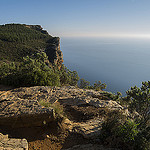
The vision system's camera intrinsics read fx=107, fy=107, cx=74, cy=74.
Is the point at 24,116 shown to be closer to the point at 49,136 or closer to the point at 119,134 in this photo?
the point at 49,136

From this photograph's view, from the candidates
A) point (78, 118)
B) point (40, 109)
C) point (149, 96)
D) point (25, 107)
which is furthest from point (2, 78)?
point (149, 96)

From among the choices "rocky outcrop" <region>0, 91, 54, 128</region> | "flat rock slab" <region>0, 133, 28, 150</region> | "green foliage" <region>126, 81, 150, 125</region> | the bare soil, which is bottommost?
"green foliage" <region>126, 81, 150, 125</region>

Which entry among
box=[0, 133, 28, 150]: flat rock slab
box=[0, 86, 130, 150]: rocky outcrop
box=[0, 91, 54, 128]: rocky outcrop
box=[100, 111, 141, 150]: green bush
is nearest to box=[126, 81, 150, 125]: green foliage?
box=[0, 86, 130, 150]: rocky outcrop

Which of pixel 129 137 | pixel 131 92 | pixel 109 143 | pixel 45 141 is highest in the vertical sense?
pixel 129 137

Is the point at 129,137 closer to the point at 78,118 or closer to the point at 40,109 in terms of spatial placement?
the point at 78,118

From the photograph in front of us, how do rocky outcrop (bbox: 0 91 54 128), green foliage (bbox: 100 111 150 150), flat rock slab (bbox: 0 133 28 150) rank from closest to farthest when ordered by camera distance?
flat rock slab (bbox: 0 133 28 150)
green foliage (bbox: 100 111 150 150)
rocky outcrop (bbox: 0 91 54 128)

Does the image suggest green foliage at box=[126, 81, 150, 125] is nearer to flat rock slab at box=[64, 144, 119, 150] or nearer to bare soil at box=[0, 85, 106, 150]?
flat rock slab at box=[64, 144, 119, 150]

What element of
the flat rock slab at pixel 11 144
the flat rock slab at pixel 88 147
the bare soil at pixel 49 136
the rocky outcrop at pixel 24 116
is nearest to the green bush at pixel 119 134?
the flat rock slab at pixel 88 147

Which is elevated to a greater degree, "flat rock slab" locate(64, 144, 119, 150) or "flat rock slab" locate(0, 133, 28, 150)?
"flat rock slab" locate(0, 133, 28, 150)

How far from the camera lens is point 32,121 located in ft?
16.2

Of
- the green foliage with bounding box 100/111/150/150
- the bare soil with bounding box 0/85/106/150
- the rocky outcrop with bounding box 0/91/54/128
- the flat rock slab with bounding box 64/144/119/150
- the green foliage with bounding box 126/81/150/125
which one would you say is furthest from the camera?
the green foliage with bounding box 126/81/150/125

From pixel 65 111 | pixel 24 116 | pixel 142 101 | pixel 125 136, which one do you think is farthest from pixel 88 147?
pixel 142 101

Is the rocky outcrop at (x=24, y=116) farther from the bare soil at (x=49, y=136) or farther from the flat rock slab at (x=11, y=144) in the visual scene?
the flat rock slab at (x=11, y=144)

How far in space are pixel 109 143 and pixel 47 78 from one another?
8.97 m
